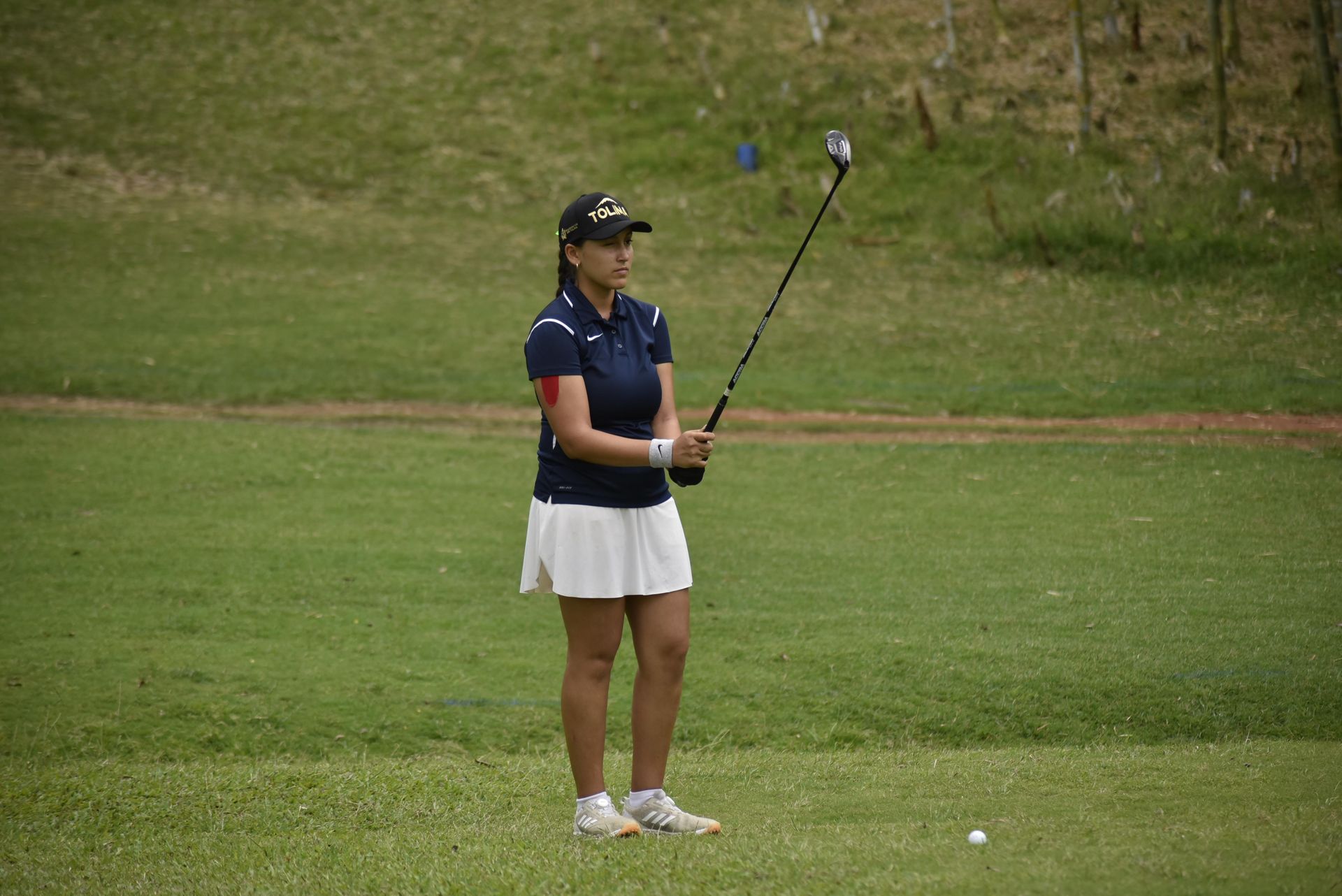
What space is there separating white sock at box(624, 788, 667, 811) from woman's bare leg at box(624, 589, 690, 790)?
0.5 inches

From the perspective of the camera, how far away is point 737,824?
191 inches

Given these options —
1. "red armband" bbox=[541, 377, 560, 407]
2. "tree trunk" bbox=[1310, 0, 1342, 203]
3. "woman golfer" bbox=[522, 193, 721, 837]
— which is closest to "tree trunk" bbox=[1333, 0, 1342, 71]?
"tree trunk" bbox=[1310, 0, 1342, 203]

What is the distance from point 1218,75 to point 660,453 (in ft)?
66.9

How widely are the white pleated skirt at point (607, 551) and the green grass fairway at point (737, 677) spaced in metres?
0.89

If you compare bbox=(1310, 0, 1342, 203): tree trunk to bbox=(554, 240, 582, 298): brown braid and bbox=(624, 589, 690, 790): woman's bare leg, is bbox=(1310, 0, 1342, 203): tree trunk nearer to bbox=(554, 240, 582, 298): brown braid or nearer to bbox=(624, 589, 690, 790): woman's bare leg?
bbox=(554, 240, 582, 298): brown braid

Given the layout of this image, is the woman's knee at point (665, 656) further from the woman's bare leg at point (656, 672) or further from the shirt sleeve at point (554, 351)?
the shirt sleeve at point (554, 351)

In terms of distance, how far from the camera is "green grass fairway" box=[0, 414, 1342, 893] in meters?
4.34

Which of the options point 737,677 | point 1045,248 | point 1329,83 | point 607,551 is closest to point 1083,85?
point 1045,248

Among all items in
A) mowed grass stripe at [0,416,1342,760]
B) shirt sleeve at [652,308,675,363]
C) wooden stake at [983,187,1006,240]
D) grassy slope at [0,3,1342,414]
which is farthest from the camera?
wooden stake at [983,187,1006,240]

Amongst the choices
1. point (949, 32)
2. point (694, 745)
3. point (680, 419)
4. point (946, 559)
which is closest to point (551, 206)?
point (949, 32)

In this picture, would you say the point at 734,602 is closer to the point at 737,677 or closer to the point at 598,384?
the point at 737,677

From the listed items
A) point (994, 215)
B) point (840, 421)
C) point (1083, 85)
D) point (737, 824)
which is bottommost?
point (840, 421)

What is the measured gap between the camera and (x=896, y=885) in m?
3.73

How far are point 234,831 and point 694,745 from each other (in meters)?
2.40
